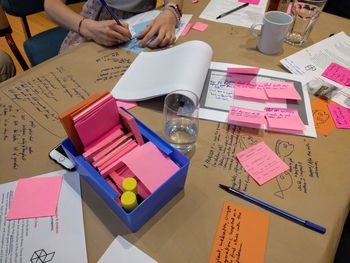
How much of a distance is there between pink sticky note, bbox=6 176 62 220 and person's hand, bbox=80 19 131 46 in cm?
50

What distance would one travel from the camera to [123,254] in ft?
1.57

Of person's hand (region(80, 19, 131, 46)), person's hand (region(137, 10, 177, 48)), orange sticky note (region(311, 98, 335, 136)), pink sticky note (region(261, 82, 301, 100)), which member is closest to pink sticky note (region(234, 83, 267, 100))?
pink sticky note (region(261, 82, 301, 100))

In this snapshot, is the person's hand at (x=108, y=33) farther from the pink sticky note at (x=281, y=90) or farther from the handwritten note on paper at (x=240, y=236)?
the handwritten note on paper at (x=240, y=236)

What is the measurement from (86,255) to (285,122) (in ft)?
1.70

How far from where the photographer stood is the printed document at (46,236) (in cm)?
47

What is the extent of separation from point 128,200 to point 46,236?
165mm

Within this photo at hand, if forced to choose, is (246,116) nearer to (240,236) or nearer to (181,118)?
(181,118)

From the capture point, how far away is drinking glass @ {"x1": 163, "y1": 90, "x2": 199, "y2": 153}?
65cm

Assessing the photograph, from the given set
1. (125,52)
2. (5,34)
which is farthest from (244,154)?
(5,34)

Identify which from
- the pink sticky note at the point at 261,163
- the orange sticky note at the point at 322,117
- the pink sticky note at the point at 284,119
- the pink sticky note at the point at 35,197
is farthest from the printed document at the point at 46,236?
the orange sticky note at the point at 322,117

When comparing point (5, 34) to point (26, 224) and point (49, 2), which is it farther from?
point (26, 224)

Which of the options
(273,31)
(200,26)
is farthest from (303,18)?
(200,26)

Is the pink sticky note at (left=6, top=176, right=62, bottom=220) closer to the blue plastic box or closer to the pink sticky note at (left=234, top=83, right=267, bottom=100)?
the blue plastic box

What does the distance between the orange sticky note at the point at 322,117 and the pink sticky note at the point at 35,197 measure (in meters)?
0.61
